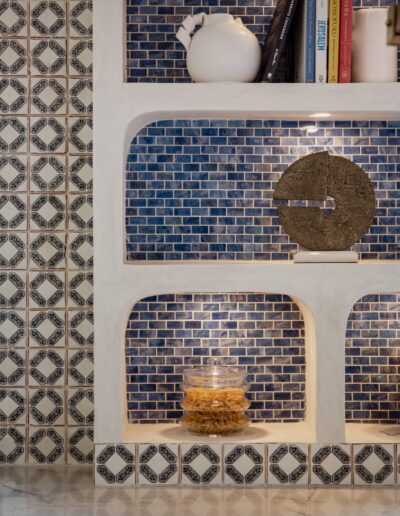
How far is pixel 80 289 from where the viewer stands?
6.93 ft

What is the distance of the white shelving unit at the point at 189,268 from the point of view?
73.2 inches

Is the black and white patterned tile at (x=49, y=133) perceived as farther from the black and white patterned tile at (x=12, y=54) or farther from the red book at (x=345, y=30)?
the red book at (x=345, y=30)

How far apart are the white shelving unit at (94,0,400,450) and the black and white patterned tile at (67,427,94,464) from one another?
0.84ft

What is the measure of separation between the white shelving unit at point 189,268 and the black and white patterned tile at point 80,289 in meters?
0.25

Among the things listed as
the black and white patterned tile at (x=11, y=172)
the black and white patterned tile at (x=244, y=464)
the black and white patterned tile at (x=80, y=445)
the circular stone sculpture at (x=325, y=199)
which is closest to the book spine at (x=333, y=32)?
the circular stone sculpture at (x=325, y=199)

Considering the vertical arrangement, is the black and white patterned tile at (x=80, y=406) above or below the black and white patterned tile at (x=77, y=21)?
below

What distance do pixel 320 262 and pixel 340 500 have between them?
1.93ft

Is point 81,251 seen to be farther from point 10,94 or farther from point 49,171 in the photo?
point 10,94

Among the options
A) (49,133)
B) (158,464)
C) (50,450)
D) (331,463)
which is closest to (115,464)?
(158,464)

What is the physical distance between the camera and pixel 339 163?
1965 mm

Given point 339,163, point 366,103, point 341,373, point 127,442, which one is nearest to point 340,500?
point 341,373

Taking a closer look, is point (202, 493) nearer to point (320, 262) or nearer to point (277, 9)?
point (320, 262)

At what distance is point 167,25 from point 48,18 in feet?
1.12

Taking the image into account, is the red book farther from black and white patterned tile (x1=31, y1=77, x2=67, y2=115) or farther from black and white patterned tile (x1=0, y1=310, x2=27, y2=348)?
Answer: black and white patterned tile (x1=0, y1=310, x2=27, y2=348)
